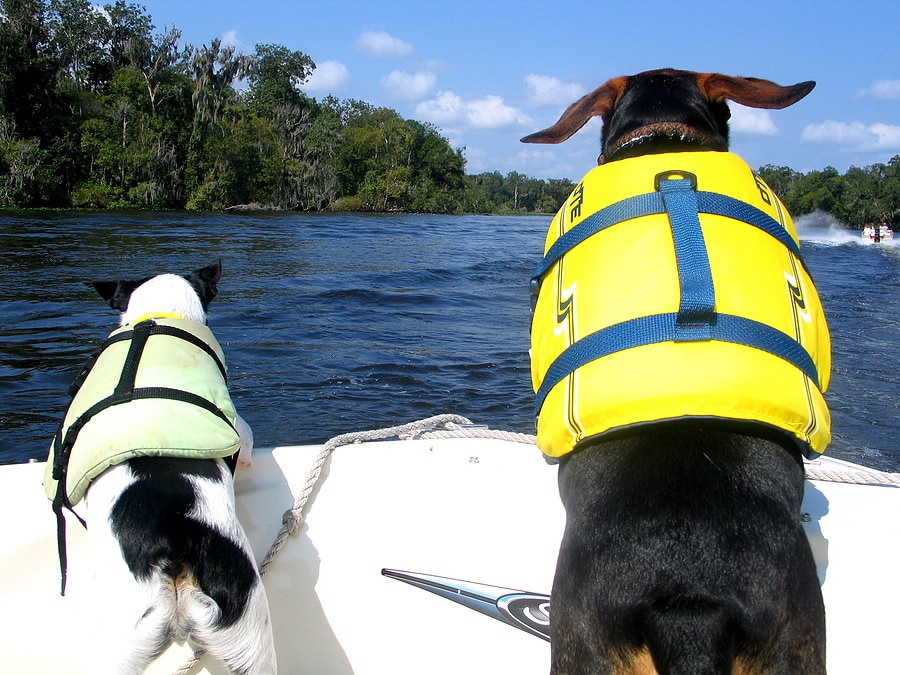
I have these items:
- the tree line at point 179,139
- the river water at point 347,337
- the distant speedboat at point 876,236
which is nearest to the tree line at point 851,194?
the tree line at point 179,139

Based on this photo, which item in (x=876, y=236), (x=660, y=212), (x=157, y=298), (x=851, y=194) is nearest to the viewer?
(x=660, y=212)

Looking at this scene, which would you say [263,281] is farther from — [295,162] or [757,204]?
[295,162]

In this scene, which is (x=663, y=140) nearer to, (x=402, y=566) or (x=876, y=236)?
(x=402, y=566)

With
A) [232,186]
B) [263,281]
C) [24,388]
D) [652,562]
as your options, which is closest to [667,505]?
[652,562]

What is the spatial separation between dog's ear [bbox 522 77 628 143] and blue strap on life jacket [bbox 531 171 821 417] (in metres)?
0.64

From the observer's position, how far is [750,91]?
90.4 inches

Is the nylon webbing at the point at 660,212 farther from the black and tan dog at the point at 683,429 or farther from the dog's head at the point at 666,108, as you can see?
the dog's head at the point at 666,108

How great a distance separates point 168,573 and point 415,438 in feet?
5.34

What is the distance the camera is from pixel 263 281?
1466cm

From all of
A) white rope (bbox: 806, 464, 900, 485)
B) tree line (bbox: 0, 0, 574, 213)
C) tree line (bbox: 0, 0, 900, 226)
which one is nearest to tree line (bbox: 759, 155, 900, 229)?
tree line (bbox: 0, 0, 900, 226)

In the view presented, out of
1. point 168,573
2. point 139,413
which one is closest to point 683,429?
point 168,573

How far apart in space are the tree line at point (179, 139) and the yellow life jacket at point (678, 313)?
153ft

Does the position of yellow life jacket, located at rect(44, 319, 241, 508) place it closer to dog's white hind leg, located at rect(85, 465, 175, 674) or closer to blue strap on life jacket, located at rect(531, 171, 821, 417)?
dog's white hind leg, located at rect(85, 465, 175, 674)

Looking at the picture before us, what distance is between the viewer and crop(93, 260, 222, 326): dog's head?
3.51 m
